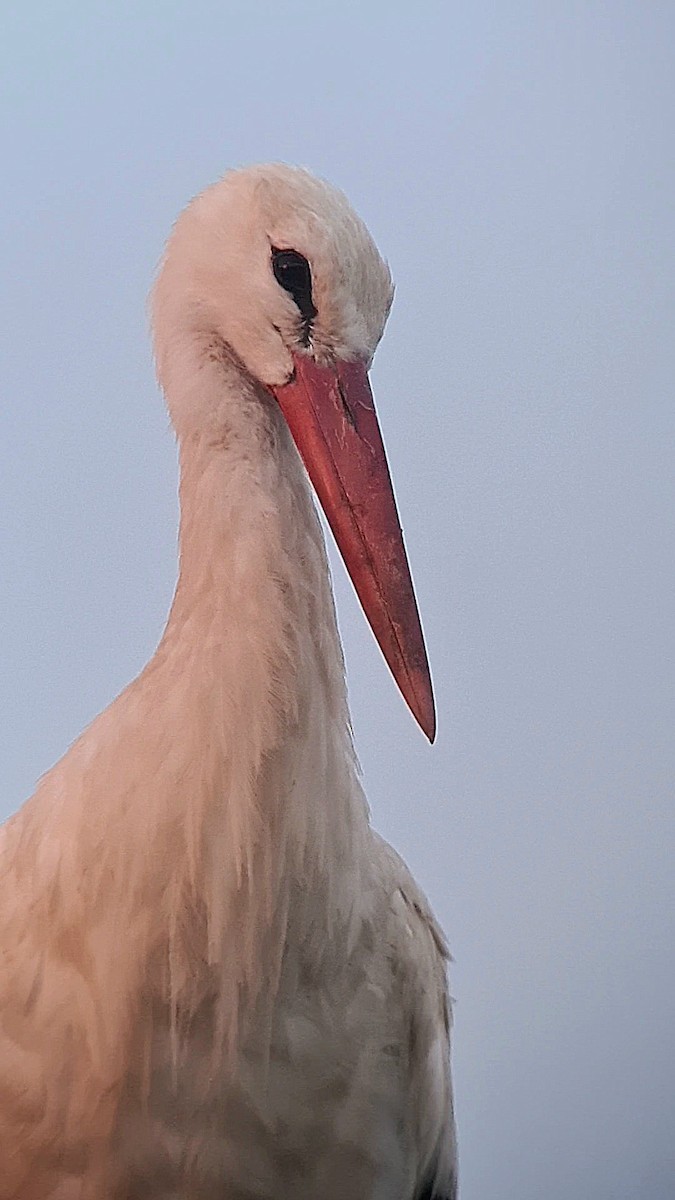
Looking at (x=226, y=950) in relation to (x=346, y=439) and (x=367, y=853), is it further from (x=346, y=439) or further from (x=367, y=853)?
(x=346, y=439)

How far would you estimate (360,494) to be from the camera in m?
0.75

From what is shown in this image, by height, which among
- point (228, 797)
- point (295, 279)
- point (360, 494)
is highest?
point (295, 279)

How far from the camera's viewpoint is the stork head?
0.73 metres

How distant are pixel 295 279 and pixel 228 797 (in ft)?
1.06

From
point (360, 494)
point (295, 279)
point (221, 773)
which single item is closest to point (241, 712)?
point (221, 773)

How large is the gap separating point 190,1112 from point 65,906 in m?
0.16

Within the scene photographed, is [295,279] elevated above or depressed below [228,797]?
above

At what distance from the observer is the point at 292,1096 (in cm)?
82

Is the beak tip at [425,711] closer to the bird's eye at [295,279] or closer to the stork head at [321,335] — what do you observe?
the stork head at [321,335]

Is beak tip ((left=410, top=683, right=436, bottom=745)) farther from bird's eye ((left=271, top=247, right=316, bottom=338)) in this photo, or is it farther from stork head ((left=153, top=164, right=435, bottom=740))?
bird's eye ((left=271, top=247, right=316, bottom=338))

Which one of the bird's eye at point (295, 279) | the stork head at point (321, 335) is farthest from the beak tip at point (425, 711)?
the bird's eye at point (295, 279)

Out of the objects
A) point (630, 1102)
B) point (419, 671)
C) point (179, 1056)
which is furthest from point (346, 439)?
point (630, 1102)

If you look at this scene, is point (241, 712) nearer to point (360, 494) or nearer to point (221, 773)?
point (221, 773)

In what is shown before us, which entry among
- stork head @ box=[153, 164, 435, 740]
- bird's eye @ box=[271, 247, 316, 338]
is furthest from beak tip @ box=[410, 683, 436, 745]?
bird's eye @ box=[271, 247, 316, 338]
